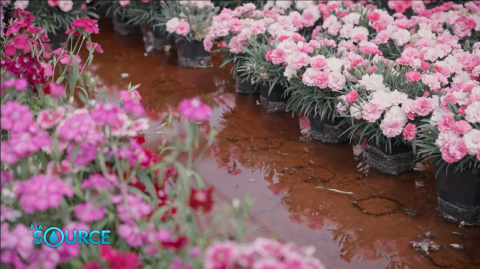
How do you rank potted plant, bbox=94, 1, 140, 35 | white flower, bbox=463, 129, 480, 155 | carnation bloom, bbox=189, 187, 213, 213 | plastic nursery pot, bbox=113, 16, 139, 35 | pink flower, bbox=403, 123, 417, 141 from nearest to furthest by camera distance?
carnation bloom, bbox=189, 187, 213, 213 → white flower, bbox=463, 129, 480, 155 → pink flower, bbox=403, 123, 417, 141 → potted plant, bbox=94, 1, 140, 35 → plastic nursery pot, bbox=113, 16, 139, 35

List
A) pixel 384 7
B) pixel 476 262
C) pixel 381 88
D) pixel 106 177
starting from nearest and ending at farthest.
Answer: pixel 106 177 < pixel 476 262 < pixel 381 88 < pixel 384 7

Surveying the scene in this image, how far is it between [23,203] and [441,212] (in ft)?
7.06

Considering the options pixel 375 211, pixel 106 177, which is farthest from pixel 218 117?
pixel 106 177

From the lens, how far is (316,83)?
3.45m

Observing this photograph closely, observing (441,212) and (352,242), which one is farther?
(441,212)

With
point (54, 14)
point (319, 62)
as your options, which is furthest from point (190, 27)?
point (319, 62)

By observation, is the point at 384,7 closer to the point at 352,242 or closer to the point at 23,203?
the point at 352,242

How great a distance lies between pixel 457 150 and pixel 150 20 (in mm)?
3355

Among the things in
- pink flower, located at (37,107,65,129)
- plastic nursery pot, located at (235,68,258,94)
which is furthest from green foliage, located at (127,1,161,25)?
pink flower, located at (37,107,65,129)

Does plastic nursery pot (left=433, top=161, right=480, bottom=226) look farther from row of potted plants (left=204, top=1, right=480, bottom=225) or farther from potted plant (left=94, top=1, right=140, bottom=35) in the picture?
potted plant (left=94, top=1, right=140, bottom=35)

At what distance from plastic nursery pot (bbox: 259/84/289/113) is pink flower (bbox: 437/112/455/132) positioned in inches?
56.4

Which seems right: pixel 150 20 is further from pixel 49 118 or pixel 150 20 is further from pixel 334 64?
pixel 49 118

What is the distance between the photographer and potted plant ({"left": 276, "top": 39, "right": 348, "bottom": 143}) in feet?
11.3

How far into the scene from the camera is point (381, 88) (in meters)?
3.27
